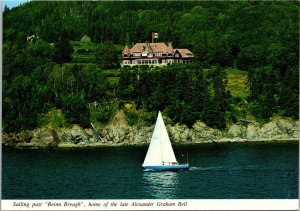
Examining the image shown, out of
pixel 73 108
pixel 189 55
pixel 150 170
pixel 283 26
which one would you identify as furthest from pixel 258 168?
pixel 283 26

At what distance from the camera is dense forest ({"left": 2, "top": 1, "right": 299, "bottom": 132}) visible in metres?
99.0

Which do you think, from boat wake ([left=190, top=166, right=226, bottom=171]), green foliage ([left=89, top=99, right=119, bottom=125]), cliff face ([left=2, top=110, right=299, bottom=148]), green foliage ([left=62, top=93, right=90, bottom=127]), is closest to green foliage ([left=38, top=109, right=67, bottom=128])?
green foliage ([left=62, top=93, right=90, bottom=127])

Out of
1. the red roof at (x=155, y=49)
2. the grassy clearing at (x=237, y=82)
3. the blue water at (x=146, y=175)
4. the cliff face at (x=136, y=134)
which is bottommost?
Result: the blue water at (x=146, y=175)

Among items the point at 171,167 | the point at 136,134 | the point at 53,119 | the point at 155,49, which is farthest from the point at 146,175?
the point at 155,49

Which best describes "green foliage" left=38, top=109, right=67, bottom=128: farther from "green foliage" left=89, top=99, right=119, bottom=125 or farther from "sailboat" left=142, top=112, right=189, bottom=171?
"sailboat" left=142, top=112, right=189, bottom=171

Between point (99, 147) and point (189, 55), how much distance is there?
3848 centimetres

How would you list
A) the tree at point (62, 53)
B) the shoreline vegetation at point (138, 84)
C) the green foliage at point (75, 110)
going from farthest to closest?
the tree at point (62, 53)
the green foliage at point (75, 110)
the shoreline vegetation at point (138, 84)

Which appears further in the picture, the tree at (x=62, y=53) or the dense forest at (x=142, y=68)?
the tree at (x=62, y=53)

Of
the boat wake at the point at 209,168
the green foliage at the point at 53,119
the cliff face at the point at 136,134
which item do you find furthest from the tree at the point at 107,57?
the boat wake at the point at 209,168

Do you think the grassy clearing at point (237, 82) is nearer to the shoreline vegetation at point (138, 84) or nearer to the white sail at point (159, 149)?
the shoreline vegetation at point (138, 84)

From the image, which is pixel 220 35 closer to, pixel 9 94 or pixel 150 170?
pixel 9 94

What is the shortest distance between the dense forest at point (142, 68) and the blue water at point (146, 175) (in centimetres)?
1426

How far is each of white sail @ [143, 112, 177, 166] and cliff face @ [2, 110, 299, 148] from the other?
88.9ft

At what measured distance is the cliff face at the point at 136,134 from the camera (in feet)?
307
